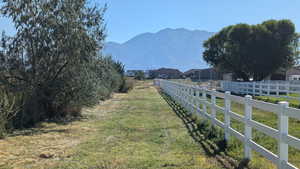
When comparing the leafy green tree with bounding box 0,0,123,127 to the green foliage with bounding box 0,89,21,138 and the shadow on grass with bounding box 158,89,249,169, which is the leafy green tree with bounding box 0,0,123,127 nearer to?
the green foliage with bounding box 0,89,21,138

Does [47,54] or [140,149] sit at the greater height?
[47,54]

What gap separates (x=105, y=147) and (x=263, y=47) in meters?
33.9

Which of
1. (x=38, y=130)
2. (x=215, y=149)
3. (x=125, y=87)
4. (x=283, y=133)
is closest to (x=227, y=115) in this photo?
(x=215, y=149)

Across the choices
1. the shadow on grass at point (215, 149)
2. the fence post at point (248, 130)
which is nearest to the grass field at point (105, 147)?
the shadow on grass at point (215, 149)

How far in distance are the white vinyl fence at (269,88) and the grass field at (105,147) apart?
1112cm

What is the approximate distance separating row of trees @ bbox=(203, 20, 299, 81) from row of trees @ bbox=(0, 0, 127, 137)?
29.6 metres

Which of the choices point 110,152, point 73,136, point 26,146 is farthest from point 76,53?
point 110,152

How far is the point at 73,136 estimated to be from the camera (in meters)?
8.62

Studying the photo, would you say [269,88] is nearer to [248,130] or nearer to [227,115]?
[227,115]

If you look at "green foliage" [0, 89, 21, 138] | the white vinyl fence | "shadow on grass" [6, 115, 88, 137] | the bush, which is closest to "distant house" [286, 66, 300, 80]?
the white vinyl fence

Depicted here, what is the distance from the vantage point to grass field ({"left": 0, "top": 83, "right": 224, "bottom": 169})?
5773mm

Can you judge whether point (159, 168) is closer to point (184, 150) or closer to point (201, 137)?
point (184, 150)

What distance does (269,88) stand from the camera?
70.8 ft

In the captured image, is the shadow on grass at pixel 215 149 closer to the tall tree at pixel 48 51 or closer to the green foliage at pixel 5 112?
the tall tree at pixel 48 51
